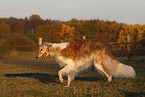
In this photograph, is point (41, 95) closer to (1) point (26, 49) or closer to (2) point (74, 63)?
(2) point (74, 63)

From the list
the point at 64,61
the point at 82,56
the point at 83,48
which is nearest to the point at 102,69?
the point at 82,56

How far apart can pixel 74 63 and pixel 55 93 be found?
1821 mm

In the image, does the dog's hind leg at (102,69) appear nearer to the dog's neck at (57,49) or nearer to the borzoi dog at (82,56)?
the borzoi dog at (82,56)

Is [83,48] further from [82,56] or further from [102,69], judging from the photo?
[102,69]

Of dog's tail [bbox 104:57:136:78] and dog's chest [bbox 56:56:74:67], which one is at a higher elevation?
dog's chest [bbox 56:56:74:67]

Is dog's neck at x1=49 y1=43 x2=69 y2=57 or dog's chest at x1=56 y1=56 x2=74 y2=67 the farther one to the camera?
dog's neck at x1=49 y1=43 x2=69 y2=57

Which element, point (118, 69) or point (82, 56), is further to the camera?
point (118, 69)

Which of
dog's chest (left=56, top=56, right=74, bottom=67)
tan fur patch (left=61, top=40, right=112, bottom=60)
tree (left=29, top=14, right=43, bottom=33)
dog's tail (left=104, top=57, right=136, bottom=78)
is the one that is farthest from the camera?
tree (left=29, top=14, right=43, bottom=33)

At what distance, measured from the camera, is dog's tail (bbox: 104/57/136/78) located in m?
8.16

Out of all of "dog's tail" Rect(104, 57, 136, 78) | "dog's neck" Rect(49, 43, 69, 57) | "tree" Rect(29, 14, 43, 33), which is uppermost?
"tree" Rect(29, 14, 43, 33)

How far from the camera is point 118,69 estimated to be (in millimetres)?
8258

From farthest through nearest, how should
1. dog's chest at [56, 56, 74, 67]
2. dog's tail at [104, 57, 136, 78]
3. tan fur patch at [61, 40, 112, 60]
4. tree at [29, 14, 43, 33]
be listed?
tree at [29, 14, 43, 33], dog's tail at [104, 57, 136, 78], tan fur patch at [61, 40, 112, 60], dog's chest at [56, 56, 74, 67]

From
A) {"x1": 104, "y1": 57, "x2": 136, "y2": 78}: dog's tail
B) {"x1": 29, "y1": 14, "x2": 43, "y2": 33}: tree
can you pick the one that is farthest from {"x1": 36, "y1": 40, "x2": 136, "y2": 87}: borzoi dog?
{"x1": 29, "y1": 14, "x2": 43, "y2": 33}: tree

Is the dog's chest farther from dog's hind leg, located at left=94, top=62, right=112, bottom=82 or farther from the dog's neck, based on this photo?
dog's hind leg, located at left=94, top=62, right=112, bottom=82
